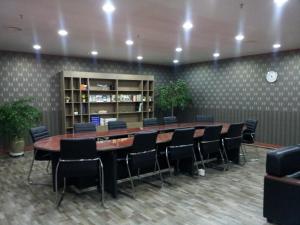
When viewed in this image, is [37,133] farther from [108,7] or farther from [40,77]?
[40,77]

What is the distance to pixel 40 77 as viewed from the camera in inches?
281

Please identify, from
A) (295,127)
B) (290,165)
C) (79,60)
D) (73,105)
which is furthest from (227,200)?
(79,60)

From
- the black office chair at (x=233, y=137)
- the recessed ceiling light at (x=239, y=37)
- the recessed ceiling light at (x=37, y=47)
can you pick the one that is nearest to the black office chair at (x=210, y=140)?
the black office chair at (x=233, y=137)

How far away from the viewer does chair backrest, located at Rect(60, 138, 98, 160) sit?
3156 mm

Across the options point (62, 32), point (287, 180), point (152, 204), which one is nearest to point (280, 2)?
point (287, 180)

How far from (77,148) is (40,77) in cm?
468

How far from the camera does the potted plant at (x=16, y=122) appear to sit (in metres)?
5.90

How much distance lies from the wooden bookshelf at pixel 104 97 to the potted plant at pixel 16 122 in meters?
1.11

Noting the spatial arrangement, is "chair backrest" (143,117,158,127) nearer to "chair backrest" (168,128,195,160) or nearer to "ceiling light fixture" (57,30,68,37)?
"chair backrest" (168,128,195,160)

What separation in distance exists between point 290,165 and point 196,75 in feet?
21.2

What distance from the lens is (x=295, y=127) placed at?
21.9 feet

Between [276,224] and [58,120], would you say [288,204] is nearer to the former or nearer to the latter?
[276,224]

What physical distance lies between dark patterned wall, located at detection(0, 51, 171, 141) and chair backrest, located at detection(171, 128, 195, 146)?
449 centimetres

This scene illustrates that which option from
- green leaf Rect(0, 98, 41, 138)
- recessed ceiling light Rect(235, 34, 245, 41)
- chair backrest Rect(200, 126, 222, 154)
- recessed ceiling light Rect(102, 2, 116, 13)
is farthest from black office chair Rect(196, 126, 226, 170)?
green leaf Rect(0, 98, 41, 138)
